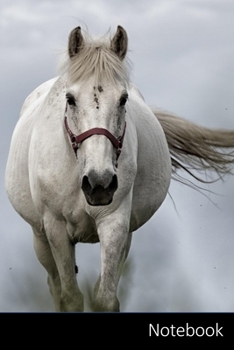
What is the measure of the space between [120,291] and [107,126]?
406 centimetres

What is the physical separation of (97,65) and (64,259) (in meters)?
1.65

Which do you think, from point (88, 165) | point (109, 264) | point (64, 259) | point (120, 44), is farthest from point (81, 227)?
point (120, 44)

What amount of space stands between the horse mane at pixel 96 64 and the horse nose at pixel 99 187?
714 mm

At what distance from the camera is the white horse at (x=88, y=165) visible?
835 cm

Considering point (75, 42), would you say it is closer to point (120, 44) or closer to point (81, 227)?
point (120, 44)

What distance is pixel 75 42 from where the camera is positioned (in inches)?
343

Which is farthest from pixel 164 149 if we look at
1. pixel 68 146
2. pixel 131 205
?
pixel 68 146

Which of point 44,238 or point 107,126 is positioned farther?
point 44,238

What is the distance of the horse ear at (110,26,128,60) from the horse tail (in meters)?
2.86

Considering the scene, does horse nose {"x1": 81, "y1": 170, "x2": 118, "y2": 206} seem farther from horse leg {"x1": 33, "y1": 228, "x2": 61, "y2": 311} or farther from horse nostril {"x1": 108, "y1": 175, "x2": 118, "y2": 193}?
horse leg {"x1": 33, "y1": 228, "x2": 61, "y2": 311}

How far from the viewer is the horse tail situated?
1167 centimetres

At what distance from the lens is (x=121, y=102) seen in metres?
8.46

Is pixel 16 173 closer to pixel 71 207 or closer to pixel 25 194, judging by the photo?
pixel 25 194

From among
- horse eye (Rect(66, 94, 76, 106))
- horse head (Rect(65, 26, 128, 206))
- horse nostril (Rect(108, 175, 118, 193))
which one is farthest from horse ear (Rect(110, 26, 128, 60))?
horse nostril (Rect(108, 175, 118, 193))
